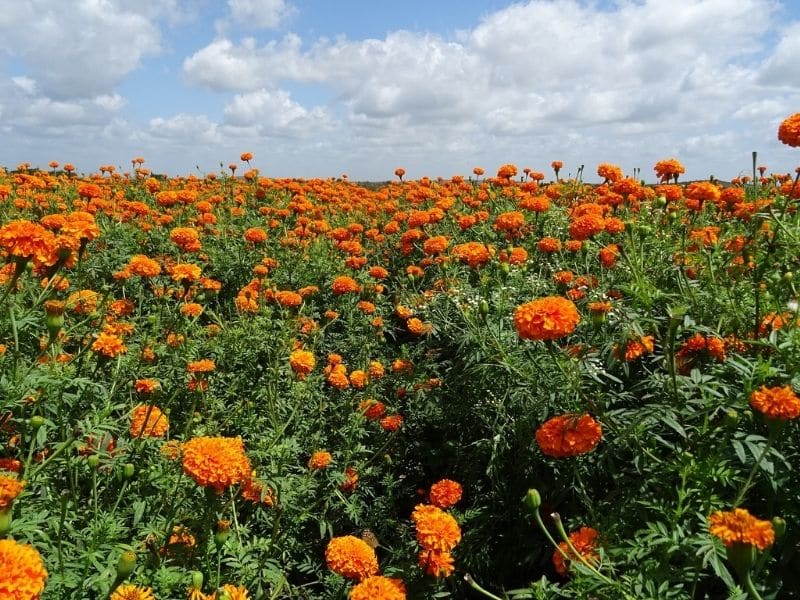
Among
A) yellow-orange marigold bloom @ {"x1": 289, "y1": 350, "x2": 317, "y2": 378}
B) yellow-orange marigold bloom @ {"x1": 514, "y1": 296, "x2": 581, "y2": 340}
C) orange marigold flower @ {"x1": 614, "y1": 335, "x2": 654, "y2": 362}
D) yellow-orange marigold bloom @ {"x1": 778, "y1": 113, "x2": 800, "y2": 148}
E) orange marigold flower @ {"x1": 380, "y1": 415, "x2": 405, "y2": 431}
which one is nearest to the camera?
yellow-orange marigold bloom @ {"x1": 514, "y1": 296, "x2": 581, "y2": 340}

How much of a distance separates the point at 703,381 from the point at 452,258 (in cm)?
255

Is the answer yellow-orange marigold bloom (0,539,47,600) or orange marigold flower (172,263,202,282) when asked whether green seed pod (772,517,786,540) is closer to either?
yellow-orange marigold bloom (0,539,47,600)

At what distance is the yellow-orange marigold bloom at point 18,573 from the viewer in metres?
Answer: 1.17

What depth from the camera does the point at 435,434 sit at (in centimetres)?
348

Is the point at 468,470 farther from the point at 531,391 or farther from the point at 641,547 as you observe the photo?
the point at 641,547

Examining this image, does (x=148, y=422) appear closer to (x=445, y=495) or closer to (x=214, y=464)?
(x=214, y=464)

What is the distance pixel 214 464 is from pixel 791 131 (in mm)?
2639

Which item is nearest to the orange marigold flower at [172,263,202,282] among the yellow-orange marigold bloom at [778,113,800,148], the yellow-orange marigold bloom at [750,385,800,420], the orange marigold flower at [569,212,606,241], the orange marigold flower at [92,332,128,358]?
the orange marigold flower at [92,332,128,358]

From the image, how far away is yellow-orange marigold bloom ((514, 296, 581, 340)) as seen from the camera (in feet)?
6.41

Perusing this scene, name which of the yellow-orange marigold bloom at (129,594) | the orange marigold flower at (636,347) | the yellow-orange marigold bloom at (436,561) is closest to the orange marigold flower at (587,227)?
the orange marigold flower at (636,347)

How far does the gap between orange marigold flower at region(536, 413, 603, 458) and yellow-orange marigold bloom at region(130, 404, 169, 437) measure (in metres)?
1.51

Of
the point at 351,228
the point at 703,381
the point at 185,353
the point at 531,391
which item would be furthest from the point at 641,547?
the point at 351,228

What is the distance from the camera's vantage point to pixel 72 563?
182cm

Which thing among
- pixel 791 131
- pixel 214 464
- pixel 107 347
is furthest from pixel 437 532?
pixel 791 131
